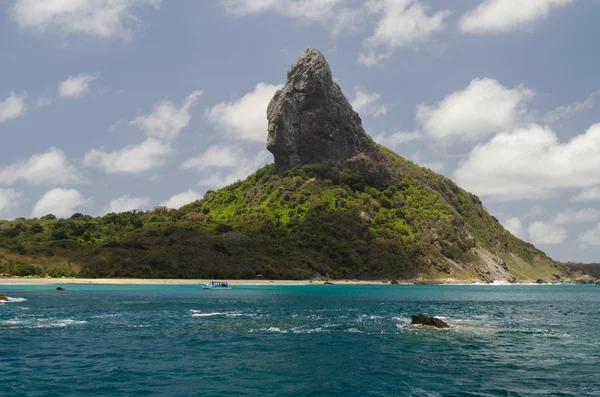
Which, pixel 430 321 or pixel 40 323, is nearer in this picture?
pixel 40 323

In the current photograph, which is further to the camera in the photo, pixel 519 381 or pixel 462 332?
pixel 462 332

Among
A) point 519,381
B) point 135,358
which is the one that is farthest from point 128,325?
point 519,381

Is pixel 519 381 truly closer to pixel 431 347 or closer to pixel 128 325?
pixel 431 347

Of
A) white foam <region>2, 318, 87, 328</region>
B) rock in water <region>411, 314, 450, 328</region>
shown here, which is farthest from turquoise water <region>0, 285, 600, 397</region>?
rock in water <region>411, 314, 450, 328</region>

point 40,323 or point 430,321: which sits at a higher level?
point 430,321

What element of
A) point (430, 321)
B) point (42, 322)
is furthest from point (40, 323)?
point (430, 321)

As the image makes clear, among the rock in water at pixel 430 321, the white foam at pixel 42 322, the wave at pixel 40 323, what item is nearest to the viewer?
the wave at pixel 40 323

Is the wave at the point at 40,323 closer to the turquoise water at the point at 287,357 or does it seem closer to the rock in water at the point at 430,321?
the turquoise water at the point at 287,357

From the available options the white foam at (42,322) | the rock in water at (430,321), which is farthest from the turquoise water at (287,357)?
the rock in water at (430,321)

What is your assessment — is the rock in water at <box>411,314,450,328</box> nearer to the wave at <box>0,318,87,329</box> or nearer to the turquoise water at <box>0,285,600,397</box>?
the turquoise water at <box>0,285,600,397</box>

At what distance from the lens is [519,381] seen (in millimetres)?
33281

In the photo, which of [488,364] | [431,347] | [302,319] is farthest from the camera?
[302,319]

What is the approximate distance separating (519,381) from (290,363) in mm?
16075

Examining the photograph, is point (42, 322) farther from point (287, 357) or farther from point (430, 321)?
point (430, 321)
